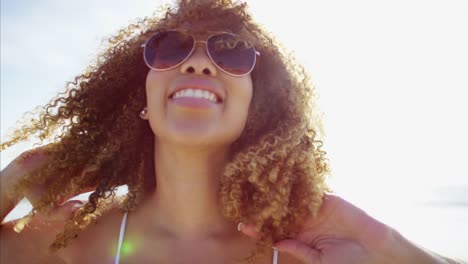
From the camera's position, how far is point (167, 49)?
3195 millimetres

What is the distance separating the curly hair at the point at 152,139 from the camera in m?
3.10

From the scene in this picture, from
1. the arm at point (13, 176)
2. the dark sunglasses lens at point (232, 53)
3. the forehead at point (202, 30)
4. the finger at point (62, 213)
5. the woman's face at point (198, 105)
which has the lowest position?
the finger at point (62, 213)

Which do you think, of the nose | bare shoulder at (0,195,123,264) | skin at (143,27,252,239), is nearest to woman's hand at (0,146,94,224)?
bare shoulder at (0,195,123,264)

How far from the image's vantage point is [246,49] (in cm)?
320

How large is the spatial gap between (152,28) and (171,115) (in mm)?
863

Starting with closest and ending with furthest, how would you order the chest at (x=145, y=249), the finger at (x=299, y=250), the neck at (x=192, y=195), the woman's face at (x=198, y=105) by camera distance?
the finger at (x=299, y=250)
the woman's face at (x=198, y=105)
the chest at (x=145, y=249)
the neck at (x=192, y=195)

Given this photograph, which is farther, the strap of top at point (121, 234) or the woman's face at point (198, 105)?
the strap of top at point (121, 234)

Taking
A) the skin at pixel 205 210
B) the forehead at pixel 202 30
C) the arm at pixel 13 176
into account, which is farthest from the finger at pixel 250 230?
the arm at pixel 13 176

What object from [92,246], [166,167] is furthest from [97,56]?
[92,246]

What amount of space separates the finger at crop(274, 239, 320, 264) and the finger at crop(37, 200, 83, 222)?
4.77ft

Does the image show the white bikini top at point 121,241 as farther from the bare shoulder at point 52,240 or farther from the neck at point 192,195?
the neck at point 192,195

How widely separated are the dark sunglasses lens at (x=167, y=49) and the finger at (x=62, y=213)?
1146mm

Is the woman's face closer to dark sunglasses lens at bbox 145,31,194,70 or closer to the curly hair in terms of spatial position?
dark sunglasses lens at bbox 145,31,194,70

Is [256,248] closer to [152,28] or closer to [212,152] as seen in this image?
[212,152]
